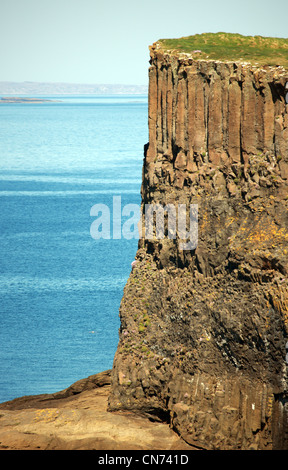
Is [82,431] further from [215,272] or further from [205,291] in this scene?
[215,272]

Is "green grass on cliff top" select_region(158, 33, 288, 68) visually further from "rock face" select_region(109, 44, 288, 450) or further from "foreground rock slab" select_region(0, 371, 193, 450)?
"foreground rock slab" select_region(0, 371, 193, 450)

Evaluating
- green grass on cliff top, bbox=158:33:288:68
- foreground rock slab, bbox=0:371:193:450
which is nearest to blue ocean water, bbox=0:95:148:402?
foreground rock slab, bbox=0:371:193:450

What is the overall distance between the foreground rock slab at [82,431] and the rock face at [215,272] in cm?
114

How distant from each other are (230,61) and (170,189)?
8333 mm

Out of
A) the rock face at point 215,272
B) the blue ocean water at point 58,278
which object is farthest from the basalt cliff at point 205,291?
the blue ocean water at point 58,278

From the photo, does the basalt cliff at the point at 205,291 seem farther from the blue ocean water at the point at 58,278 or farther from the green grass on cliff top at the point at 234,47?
the blue ocean water at the point at 58,278

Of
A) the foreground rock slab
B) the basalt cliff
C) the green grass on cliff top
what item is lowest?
the foreground rock slab

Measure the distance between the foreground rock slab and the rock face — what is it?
114 cm

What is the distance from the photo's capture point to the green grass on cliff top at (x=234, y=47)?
1854 inches

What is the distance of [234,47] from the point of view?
50.0m

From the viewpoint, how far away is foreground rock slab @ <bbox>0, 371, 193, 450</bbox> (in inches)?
1767

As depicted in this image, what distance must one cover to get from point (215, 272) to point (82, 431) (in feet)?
38.0

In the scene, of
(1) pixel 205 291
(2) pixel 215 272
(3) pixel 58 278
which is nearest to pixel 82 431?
(1) pixel 205 291
